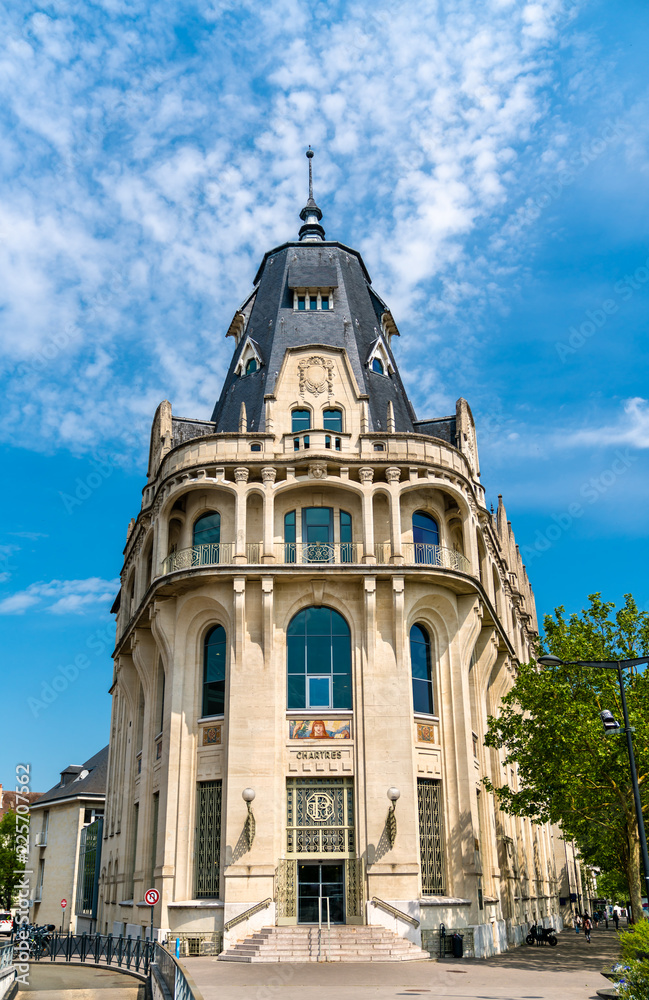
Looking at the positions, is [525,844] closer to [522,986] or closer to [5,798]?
[522,986]

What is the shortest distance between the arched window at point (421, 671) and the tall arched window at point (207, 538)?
26.2 ft

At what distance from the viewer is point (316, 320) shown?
3794 centimetres

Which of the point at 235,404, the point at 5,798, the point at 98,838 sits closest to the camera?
the point at 235,404

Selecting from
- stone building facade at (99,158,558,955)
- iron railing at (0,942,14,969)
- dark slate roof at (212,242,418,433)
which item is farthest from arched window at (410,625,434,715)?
iron railing at (0,942,14,969)

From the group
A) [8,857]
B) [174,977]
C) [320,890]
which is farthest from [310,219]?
[8,857]

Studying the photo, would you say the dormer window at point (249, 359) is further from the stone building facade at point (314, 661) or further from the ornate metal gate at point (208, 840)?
the ornate metal gate at point (208, 840)

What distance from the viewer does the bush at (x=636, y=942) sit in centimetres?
1209

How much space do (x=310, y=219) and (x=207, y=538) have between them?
72.6 ft

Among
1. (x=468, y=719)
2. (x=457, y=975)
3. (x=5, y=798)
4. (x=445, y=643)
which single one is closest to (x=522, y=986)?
(x=457, y=975)

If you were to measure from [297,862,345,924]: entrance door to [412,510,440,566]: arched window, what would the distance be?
1111 cm

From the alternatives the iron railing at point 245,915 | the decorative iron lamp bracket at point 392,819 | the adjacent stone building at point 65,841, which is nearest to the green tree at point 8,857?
the adjacent stone building at point 65,841

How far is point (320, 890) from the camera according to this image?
28250 millimetres

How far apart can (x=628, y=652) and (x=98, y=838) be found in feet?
104

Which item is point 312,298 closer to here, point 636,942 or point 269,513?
point 269,513
